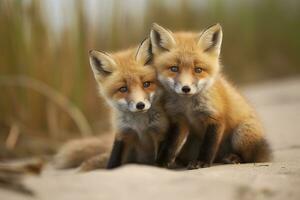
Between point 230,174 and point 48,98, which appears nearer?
point 230,174

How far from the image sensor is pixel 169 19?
361 inches

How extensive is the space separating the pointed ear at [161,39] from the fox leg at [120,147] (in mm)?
635

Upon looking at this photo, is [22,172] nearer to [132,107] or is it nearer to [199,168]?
[132,107]

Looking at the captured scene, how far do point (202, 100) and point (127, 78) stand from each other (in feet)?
1.88

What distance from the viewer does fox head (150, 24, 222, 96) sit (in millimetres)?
4301

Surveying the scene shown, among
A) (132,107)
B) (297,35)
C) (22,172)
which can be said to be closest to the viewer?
(22,172)

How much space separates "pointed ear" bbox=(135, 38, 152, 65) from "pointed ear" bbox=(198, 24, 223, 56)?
1.18 feet

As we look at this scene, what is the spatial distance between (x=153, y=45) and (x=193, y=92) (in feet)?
1.54

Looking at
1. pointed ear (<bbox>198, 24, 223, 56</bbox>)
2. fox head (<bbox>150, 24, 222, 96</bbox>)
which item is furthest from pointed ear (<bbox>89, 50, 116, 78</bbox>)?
pointed ear (<bbox>198, 24, 223, 56</bbox>)

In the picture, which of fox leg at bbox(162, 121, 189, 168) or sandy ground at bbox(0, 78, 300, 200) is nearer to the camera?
sandy ground at bbox(0, 78, 300, 200)

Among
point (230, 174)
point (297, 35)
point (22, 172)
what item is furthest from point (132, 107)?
point (297, 35)

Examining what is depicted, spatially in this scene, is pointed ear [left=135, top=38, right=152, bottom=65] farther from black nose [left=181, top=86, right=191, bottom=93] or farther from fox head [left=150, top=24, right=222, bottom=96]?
black nose [left=181, top=86, right=191, bottom=93]

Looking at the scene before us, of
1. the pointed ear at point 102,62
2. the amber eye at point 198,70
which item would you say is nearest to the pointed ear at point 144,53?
the pointed ear at point 102,62

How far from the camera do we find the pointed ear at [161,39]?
447 cm
